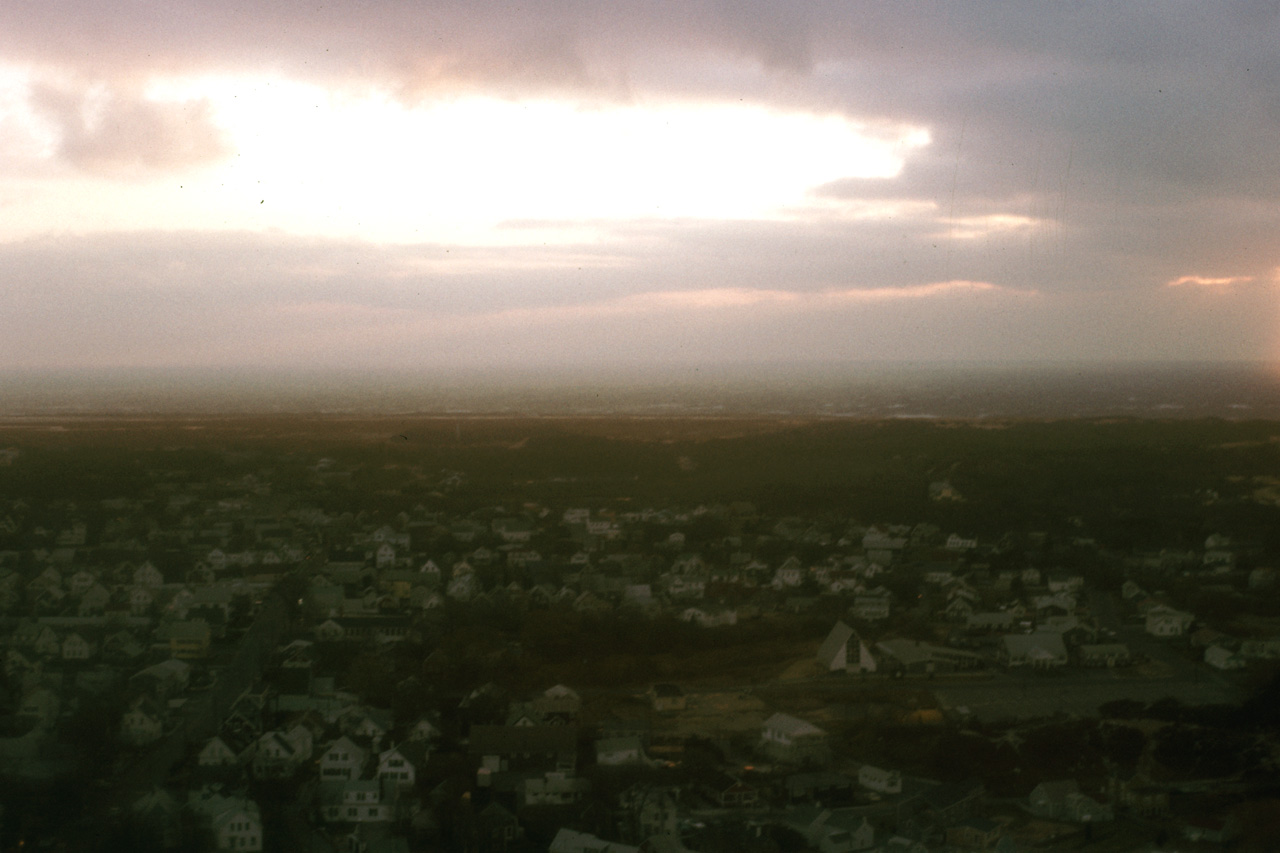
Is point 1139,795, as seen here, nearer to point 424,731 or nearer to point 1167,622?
point 1167,622

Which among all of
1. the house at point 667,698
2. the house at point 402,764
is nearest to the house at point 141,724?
the house at point 402,764

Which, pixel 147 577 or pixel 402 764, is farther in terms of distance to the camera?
pixel 147 577

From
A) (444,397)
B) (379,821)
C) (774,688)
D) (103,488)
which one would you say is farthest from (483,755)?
(444,397)

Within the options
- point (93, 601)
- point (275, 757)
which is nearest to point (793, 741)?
point (275, 757)

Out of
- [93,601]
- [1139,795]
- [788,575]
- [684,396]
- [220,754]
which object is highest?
[684,396]

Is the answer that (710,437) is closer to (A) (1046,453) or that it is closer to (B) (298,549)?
(A) (1046,453)

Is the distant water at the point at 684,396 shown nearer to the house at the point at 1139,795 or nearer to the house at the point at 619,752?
the house at the point at 619,752
